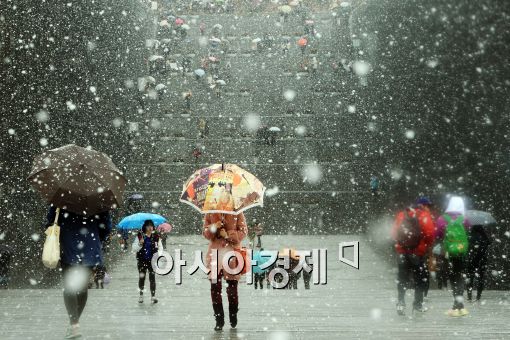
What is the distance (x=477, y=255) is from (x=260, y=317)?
394 centimetres

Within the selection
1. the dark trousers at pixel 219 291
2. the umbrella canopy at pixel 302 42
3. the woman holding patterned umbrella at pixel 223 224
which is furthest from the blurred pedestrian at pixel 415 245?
the umbrella canopy at pixel 302 42

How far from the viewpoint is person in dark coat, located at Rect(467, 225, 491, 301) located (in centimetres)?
1023

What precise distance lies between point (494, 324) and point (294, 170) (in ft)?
46.8

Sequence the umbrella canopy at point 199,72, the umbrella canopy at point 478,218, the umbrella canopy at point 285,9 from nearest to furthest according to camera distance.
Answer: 1. the umbrella canopy at point 478,218
2. the umbrella canopy at point 199,72
3. the umbrella canopy at point 285,9

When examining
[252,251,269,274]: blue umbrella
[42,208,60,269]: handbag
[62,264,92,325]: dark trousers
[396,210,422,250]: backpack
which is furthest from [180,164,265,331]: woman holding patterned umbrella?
[252,251,269,274]: blue umbrella

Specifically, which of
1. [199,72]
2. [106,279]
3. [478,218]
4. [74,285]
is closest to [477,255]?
[478,218]

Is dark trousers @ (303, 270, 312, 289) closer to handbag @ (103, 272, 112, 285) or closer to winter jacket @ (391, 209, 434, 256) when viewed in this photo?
handbag @ (103, 272, 112, 285)

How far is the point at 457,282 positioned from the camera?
8.48 m

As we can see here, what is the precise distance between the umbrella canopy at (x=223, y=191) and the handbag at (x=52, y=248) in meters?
1.33

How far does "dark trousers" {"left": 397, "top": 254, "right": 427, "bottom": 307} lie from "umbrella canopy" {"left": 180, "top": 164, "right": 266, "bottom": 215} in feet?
7.31

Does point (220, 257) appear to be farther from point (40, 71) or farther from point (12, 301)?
point (40, 71)

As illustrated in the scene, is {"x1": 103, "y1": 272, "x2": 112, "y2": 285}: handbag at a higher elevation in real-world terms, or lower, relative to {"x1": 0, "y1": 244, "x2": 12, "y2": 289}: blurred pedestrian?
lower

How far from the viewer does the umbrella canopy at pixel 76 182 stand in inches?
245

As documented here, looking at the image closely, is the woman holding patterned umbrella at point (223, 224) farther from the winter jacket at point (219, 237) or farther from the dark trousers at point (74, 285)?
the dark trousers at point (74, 285)
